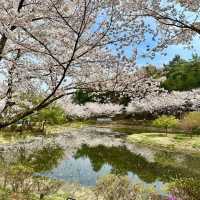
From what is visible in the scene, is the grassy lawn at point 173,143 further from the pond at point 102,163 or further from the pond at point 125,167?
the pond at point 125,167

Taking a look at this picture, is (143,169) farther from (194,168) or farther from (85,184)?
(85,184)

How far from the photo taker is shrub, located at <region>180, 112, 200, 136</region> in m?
59.9

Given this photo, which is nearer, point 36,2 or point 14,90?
point 36,2

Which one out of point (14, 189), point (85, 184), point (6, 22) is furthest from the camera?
point (85, 184)

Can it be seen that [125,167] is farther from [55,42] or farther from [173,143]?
[55,42]

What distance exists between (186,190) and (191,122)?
49442 mm

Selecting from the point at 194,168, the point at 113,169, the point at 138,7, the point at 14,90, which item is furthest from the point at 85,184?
the point at 138,7

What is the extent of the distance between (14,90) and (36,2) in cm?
215

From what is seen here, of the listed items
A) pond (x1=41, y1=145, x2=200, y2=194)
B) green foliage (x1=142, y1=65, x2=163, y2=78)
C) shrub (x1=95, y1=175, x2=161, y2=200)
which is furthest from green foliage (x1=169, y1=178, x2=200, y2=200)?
pond (x1=41, y1=145, x2=200, y2=194)

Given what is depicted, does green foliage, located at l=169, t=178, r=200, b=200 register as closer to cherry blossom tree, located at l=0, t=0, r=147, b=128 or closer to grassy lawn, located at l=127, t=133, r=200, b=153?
cherry blossom tree, located at l=0, t=0, r=147, b=128

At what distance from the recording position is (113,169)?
28.8m

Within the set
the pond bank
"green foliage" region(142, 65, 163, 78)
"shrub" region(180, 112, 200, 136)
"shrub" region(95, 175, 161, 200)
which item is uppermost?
"shrub" region(180, 112, 200, 136)

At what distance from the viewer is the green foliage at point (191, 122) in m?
59.9

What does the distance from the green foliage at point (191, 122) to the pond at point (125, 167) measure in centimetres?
2170
